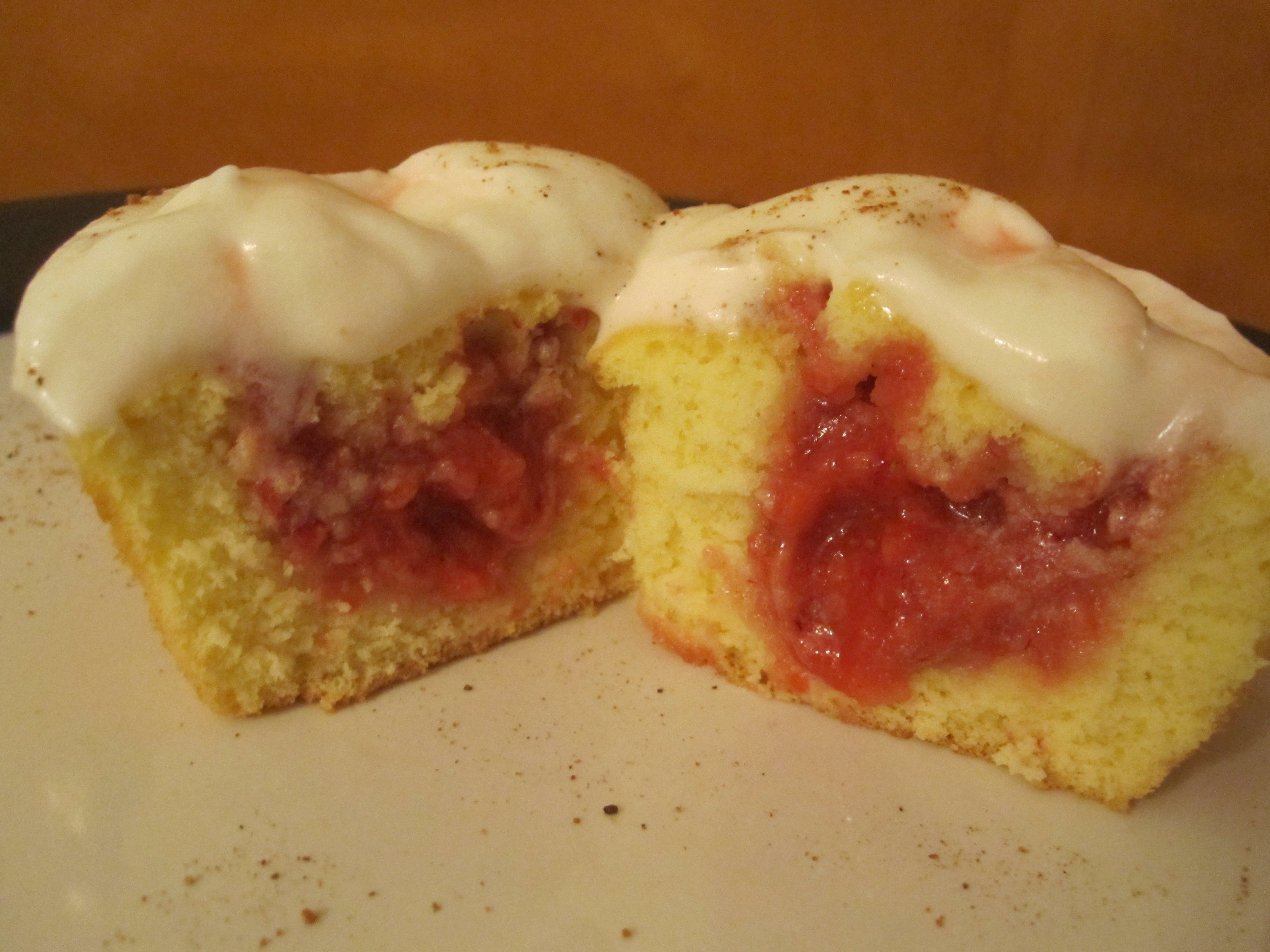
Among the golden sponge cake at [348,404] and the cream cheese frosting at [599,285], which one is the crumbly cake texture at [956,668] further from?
the golden sponge cake at [348,404]

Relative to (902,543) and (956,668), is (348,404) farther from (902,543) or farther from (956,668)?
(956,668)

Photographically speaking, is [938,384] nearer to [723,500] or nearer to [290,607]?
[723,500]

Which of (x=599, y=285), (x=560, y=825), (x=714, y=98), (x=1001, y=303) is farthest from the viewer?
(x=714, y=98)

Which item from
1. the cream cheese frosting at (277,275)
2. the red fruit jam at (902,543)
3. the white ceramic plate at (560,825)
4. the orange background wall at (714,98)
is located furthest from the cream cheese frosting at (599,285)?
the orange background wall at (714,98)

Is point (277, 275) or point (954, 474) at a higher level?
point (277, 275)

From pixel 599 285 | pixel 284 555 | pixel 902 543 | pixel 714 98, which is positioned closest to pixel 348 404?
pixel 284 555

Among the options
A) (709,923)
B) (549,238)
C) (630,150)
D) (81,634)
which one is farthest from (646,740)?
(630,150)
